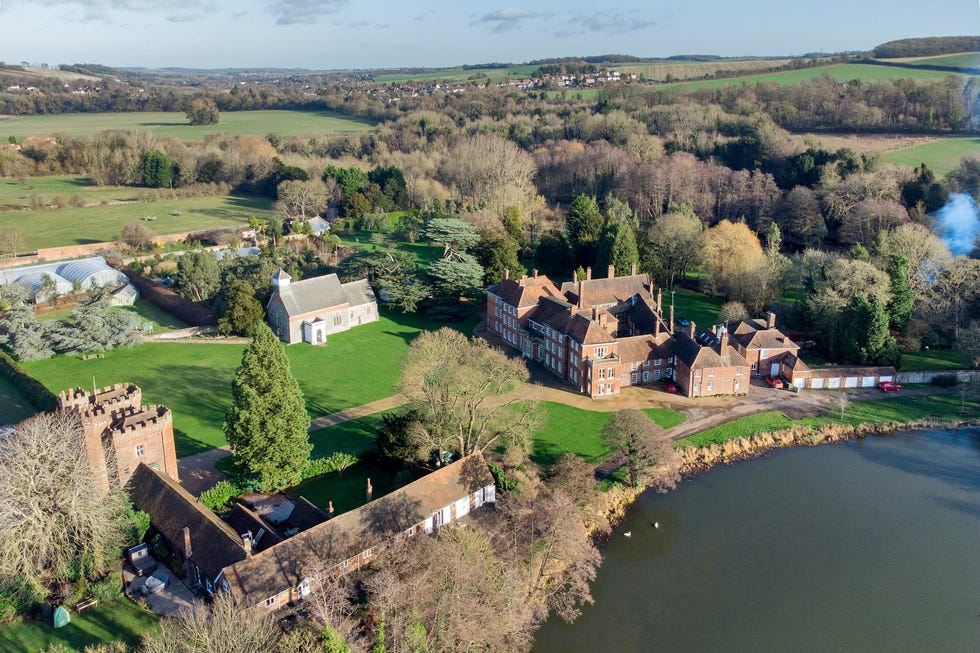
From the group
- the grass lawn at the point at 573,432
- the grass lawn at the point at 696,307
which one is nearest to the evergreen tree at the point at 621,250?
the grass lawn at the point at 696,307

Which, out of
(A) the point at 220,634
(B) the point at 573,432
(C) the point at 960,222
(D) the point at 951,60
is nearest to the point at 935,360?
(C) the point at 960,222

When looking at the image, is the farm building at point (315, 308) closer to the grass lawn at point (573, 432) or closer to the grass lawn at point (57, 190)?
the grass lawn at point (573, 432)

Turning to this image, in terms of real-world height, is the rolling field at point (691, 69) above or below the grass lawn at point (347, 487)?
above

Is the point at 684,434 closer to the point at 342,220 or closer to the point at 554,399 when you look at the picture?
the point at 554,399

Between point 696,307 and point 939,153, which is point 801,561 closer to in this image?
point 696,307

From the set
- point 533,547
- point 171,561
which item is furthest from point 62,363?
point 533,547

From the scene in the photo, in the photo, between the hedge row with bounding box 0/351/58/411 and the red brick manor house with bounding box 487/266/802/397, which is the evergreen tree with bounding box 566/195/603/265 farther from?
the hedge row with bounding box 0/351/58/411

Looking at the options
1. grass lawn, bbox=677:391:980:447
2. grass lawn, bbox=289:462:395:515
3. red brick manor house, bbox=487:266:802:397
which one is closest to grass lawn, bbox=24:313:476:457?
grass lawn, bbox=289:462:395:515
